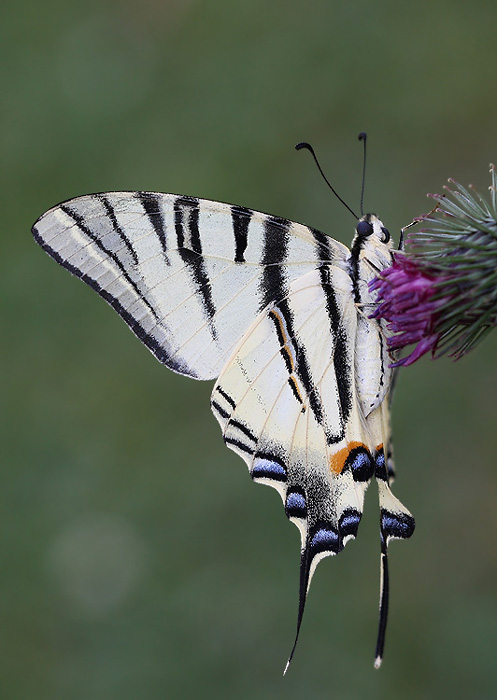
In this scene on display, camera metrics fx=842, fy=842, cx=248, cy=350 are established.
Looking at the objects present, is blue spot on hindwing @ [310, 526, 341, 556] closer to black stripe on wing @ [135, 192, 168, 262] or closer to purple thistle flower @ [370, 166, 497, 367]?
purple thistle flower @ [370, 166, 497, 367]

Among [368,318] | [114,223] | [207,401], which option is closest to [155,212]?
[114,223]

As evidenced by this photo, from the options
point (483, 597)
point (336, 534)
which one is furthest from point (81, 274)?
point (483, 597)

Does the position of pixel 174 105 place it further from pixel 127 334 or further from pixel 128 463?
pixel 128 463

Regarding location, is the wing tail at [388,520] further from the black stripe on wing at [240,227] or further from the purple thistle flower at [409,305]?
the black stripe on wing at [240,227]

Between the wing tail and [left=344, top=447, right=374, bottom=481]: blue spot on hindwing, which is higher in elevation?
[left=344, top=447, right=374, bottom=481]: blue spot on hindwing

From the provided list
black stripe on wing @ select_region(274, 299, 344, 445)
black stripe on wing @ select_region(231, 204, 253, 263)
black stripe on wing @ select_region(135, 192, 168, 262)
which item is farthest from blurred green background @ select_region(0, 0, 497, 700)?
black stripe on wing @ select_region(135, 192, 168, 262)

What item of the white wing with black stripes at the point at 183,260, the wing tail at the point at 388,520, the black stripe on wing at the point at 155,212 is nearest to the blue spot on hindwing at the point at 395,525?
the wing tail at the point at 388,520
